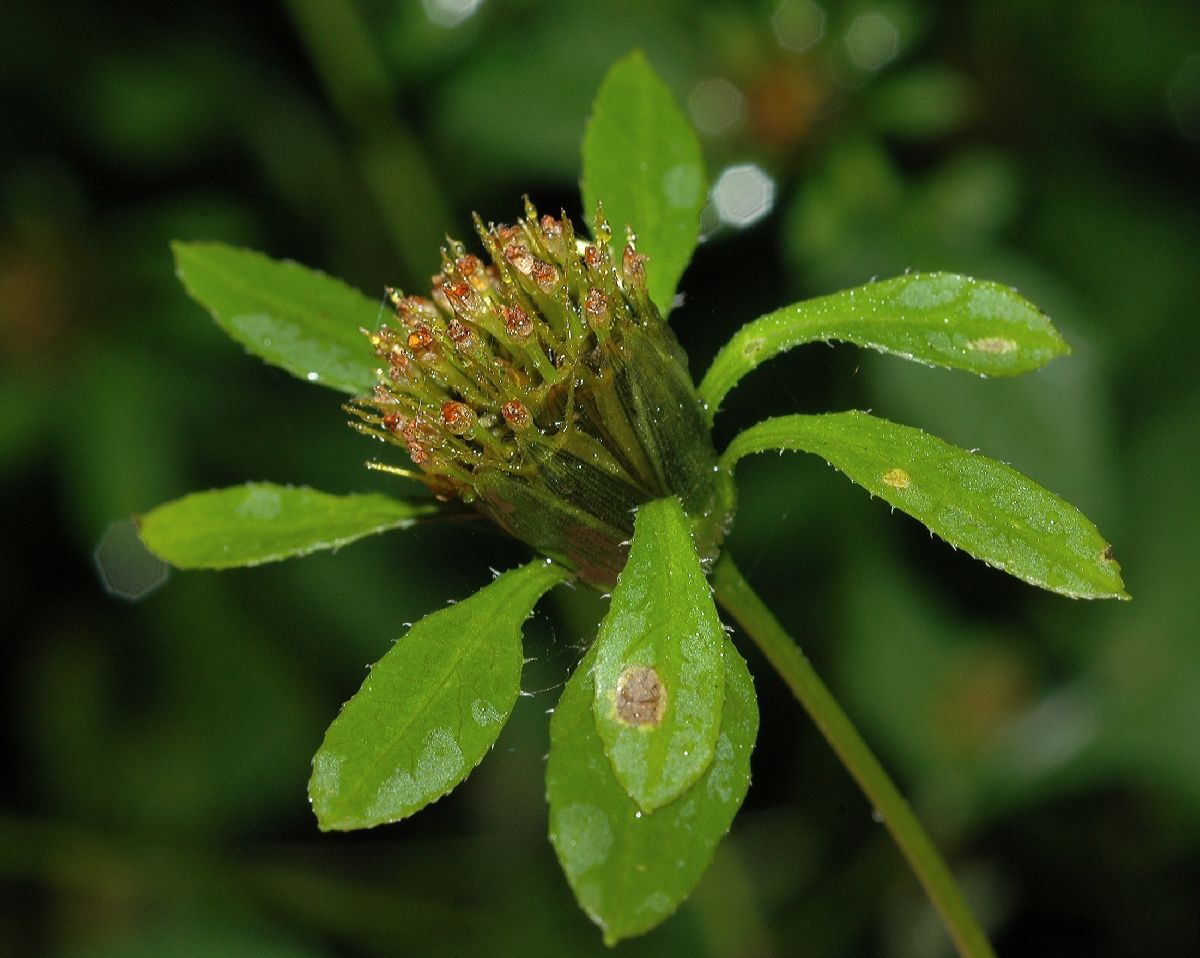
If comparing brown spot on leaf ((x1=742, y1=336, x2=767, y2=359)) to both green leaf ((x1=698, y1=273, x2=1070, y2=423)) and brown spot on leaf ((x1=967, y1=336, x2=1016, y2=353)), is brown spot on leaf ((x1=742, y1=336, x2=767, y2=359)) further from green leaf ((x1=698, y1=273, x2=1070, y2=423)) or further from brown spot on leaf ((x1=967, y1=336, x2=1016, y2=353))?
brown spot on leaf ((x1=967, y1=336, x2=1016, y2=353))

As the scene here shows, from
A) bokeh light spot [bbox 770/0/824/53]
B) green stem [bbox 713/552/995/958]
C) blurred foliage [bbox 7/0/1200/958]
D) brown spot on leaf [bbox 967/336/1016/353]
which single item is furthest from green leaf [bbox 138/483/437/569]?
bokeh light spot [bbox 770/0/824/53]

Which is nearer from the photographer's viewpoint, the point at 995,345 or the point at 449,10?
the point at 995,345

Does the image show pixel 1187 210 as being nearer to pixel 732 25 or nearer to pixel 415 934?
pixel 732 25

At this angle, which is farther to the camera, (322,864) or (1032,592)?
(322,864)

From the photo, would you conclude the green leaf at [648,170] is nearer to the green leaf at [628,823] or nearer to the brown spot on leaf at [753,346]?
the brown spot on leaf at [753,346]

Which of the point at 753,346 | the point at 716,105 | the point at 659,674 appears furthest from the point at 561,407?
the point at 716,105

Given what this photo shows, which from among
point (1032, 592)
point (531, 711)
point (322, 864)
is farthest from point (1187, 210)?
point (322, 864)

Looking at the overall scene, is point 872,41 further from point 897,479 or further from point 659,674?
point 659,674
